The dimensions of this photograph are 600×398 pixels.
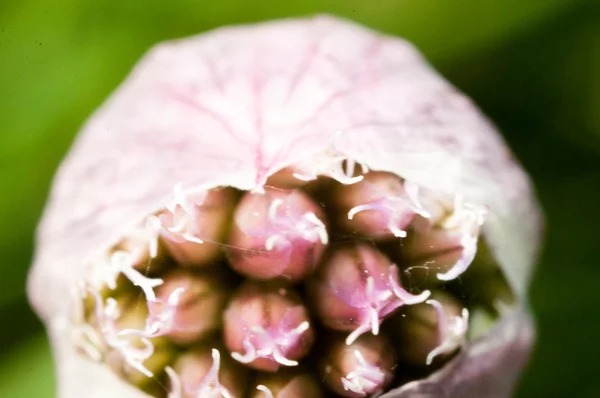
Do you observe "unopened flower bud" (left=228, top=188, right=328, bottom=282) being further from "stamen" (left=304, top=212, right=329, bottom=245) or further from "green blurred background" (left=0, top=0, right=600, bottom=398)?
"green blurred background" (left=0, top=0, right=600, bottom=398)

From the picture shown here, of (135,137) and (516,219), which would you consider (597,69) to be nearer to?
(516,219)

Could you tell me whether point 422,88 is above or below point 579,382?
above

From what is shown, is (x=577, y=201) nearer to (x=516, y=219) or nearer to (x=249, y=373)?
(x=516, y=219)

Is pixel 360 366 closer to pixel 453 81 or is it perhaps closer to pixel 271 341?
pixel 271 341

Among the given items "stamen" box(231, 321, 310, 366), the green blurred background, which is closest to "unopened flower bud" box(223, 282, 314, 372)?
"stamen" box(231, 321, 310, 366)

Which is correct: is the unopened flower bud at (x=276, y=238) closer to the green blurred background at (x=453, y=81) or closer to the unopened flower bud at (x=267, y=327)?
the unopened flower bud at (x=267, y=327)

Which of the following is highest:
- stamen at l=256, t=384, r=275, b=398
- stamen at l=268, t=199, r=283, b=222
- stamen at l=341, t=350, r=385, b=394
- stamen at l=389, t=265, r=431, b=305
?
stamen at l=268, t=199, r=283, b=222

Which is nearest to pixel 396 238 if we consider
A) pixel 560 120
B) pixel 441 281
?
pixel 441 281
